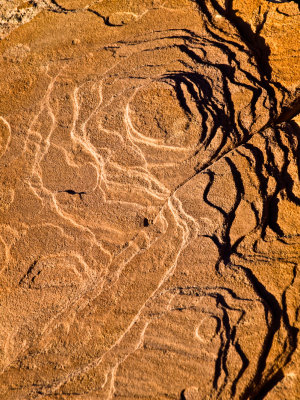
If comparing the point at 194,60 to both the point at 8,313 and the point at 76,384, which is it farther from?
the point at 76,384

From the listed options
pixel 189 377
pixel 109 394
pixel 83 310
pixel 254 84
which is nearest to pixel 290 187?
pixel 254 84

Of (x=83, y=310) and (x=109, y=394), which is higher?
(x=83, y=310)

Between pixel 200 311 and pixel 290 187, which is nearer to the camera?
pixel 200 311

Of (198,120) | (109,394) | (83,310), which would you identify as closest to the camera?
(109,394)

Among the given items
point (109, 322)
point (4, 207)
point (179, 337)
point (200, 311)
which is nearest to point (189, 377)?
point (179, 337)

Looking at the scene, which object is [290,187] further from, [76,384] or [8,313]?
[8,313]

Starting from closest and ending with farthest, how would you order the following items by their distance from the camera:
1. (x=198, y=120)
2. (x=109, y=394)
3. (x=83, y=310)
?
(x=109, y=394) → (x=83, y=310) → (x=198, y=120)

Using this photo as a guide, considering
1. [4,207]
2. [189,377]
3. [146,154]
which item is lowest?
[189,377]
